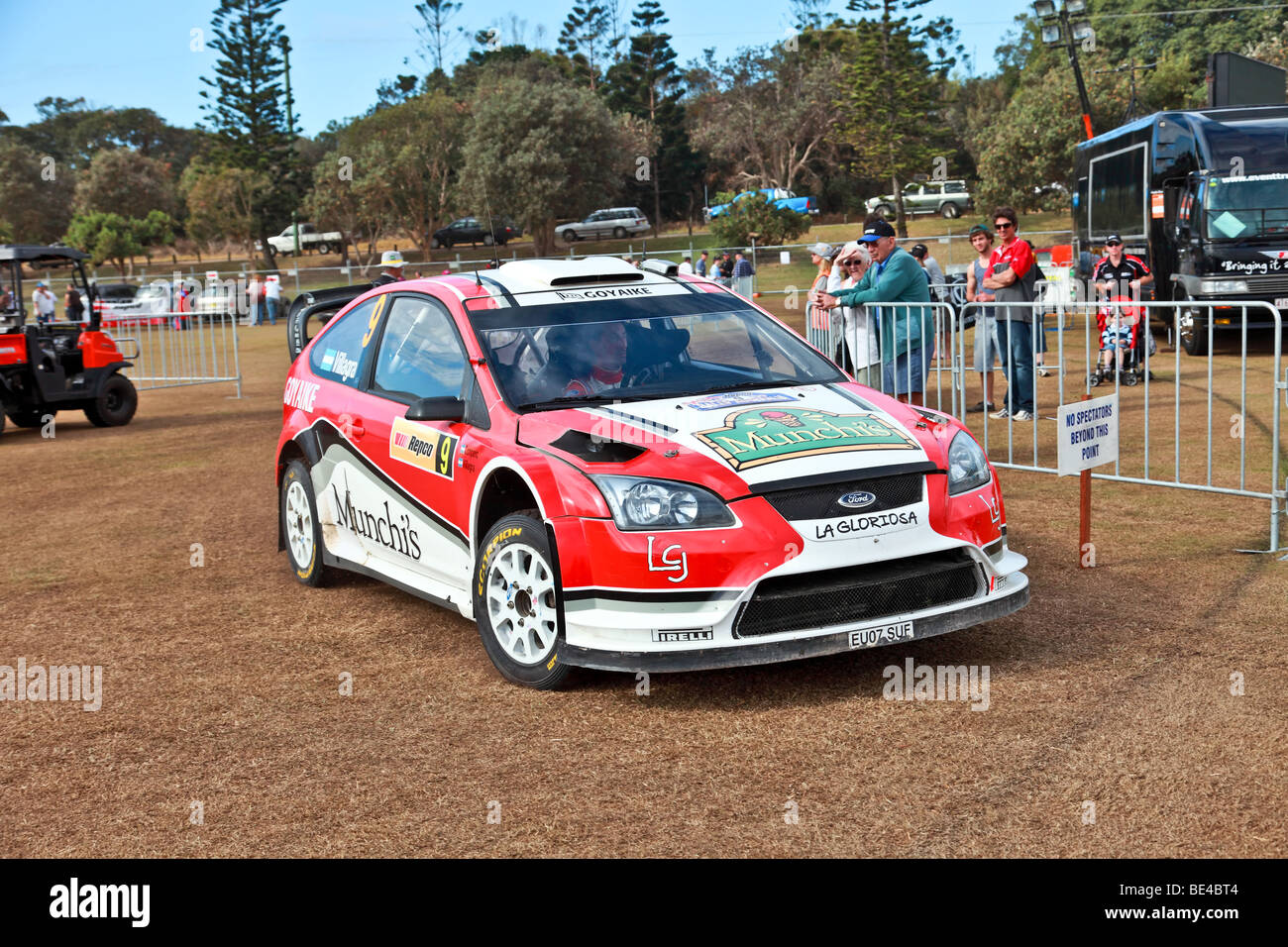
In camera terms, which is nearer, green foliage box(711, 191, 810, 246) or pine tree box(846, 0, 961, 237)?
green foliage box(711, 191, 810, 246)

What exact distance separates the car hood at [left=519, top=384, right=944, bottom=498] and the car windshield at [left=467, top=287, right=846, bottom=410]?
22 centimetres

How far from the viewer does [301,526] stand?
25.4 ft

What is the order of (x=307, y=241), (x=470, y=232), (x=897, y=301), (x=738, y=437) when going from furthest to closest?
(x=307, y=241) → (x=470, y=232) → (x=897, y=301) → (x=738, y=437)

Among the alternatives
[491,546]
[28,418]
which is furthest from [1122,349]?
[28,418]

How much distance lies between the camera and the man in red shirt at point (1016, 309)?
40.9ft

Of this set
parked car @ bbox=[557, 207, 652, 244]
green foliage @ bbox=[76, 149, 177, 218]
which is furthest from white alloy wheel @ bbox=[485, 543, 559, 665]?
green foliage @ bbox=[76, 149, 177, 218]

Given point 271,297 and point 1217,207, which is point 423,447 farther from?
point 271,297

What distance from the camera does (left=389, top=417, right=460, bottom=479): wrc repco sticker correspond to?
20.2 feet

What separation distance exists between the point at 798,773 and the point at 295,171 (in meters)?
70.0

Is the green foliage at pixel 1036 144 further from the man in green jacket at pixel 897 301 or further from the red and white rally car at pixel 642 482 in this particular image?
the red and white rally car at pixel 642 482

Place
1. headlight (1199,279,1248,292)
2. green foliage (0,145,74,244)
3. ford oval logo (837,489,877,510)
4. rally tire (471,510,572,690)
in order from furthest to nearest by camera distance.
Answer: green foliage (0,145,74,244) < headlight (1199,279,1248,292) < rally tire (471,510,572,690) < ford oval logo (837,489,877,510)

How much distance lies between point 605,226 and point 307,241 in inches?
→ 722

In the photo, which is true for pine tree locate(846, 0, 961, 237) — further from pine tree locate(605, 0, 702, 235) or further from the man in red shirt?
the man in red shirt
